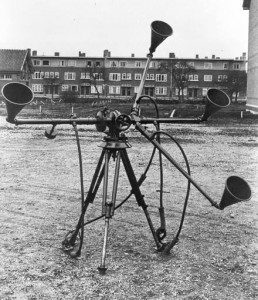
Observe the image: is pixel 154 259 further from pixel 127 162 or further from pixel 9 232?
pixel 9 232

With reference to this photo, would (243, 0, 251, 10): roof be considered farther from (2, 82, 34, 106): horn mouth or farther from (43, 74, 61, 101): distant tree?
(43, 74, 61, 101): distant tree

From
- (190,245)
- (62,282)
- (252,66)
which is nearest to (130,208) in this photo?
(190,245)

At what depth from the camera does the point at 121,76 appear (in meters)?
78.2

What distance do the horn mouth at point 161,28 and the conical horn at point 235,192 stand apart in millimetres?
1561

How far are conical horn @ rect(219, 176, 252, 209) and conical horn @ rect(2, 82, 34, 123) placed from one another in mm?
1718

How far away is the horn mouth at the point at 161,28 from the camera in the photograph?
402cm

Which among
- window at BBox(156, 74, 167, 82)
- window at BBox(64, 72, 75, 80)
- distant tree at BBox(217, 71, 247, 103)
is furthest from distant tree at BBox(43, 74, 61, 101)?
distant tree at BBox(217, 71, 247, 103)

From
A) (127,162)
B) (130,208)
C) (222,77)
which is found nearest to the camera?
(127,162)

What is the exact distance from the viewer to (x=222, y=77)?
77.6 meters

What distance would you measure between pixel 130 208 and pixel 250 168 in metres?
4.23

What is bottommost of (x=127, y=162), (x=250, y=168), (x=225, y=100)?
(x=250, y=168)

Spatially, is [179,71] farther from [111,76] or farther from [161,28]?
[161,28]

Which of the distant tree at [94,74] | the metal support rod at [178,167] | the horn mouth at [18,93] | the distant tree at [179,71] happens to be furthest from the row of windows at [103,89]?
the metal support rod at [178,167]

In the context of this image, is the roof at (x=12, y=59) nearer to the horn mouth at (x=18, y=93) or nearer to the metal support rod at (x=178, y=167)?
the horn mouth at (x=18, y=93)
